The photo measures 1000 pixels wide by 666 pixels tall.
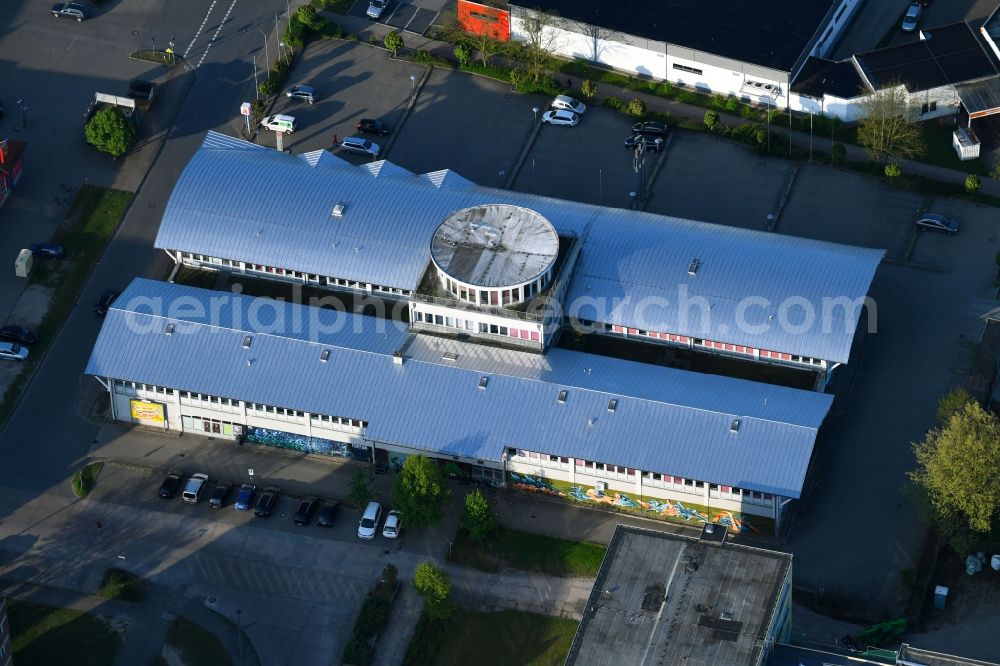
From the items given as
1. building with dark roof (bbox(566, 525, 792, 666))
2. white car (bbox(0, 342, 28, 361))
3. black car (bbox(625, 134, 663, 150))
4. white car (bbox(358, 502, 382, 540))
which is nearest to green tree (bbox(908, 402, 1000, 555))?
building with dark roof (bbox(566, 525, 792, 666))

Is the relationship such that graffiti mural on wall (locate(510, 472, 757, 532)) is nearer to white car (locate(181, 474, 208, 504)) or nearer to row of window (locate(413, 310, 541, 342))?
row of window (locate(413, 310, 541, 342))

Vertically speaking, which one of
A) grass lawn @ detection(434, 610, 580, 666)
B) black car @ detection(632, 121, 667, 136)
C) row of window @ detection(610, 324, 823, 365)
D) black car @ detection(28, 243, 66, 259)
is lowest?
grass lawn @ detection(434, 610, 580, 666)

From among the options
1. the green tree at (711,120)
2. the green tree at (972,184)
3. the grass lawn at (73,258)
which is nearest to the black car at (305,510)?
the grass lawn at (73,258)

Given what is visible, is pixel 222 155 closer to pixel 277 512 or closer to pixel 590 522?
pixel 277 512

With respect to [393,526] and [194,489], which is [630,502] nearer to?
[393,526]

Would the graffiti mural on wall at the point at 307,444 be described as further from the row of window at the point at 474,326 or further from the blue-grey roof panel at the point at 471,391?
the row of window at the point at 474,326

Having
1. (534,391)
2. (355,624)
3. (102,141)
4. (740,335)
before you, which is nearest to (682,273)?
(740,335)

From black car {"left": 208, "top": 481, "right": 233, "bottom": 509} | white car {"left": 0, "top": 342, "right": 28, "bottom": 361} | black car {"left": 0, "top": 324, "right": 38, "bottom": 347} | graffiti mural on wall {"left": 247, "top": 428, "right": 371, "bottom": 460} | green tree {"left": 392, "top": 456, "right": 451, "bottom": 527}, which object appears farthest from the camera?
black car {"left": 0, "top": 324, "right": 38, "bottom": 347}
